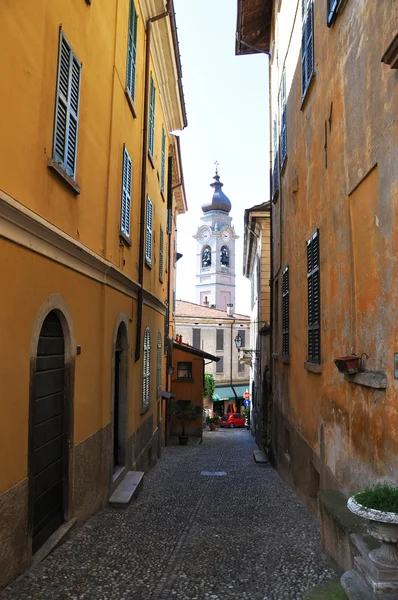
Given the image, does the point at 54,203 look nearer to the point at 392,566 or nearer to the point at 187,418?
the point at 392,566

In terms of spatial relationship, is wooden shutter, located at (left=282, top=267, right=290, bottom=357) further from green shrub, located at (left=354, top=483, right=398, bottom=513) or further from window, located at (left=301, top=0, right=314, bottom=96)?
green shrub, located at (left=354, top=483, right=398, bottom=513)

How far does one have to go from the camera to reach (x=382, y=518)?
317cm

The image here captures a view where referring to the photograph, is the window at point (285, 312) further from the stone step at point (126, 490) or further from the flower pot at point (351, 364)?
the flower pot at point (351, 364)

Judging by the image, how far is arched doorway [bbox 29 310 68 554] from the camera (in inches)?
202

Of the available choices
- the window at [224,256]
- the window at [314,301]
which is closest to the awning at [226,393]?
the window at [224,256]

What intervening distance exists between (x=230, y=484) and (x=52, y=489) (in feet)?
19.5

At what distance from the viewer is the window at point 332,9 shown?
5.94 metres

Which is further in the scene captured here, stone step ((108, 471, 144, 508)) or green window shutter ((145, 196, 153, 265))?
green window shutter ((145, 196, 153, 265))

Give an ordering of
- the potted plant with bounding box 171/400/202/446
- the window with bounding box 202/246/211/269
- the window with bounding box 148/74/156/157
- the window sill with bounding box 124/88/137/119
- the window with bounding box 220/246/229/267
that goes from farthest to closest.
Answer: the window with bounding box 202/246/211/269 < the window with bounding box 220/246/229/267 < the potted plant with bounding box 171/400/202/446 < the window with bounding box 148/74/156/157 < the window sill with bounding box 124/88/137/119

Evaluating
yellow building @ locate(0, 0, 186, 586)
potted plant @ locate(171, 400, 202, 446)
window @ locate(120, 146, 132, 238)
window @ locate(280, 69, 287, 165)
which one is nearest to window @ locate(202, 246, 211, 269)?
potted plant @ locate(171, 400, 202, 446)

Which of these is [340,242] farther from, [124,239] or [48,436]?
[124,239]

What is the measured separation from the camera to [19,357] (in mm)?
4539

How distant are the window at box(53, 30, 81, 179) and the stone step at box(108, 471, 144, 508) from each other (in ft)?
16.3

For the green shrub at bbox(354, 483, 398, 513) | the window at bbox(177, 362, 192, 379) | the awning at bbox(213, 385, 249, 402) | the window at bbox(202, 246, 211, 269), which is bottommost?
the awning at bbox(213, 385, 249, 402)
